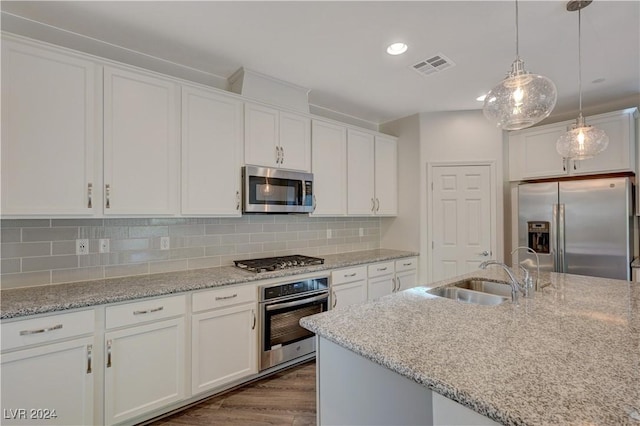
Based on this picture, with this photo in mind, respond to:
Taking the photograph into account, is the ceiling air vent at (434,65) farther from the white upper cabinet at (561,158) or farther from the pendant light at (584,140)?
the white upper cabinet at (561,158)

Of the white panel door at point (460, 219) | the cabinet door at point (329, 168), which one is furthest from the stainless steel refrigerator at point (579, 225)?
the cabinet door at point (329, 168)

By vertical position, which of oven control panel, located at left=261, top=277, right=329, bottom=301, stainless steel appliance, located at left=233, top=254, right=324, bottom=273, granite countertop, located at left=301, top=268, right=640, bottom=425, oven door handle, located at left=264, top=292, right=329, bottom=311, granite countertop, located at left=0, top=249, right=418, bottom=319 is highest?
stainless steel appliance, located at left=233, top=254, right=324, bottom=273

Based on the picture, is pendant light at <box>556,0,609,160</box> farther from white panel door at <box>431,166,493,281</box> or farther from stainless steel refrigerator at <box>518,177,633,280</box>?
white panel door at <box>431,166,493,281</box>

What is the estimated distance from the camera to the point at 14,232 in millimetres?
1998

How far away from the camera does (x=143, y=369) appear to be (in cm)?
198

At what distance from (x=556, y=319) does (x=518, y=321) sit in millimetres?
198

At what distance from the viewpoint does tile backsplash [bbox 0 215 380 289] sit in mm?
2031

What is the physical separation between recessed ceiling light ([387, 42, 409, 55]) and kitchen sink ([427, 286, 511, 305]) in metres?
1.81

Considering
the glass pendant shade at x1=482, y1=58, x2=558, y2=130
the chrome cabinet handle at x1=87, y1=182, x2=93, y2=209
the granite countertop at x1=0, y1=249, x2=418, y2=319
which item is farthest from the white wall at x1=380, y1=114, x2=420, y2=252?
the chrome cabinet handle at x1=87, y1=182, x2=93, y2=209

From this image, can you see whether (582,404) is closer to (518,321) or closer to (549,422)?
(549,422)

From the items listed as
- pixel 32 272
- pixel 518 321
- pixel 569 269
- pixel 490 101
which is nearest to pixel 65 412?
pixel 32 272

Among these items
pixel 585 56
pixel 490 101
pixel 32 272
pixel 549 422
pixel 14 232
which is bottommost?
pixel 549 422

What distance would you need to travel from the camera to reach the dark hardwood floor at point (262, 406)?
6.91 feet

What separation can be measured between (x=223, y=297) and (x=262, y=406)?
0.85 meters
